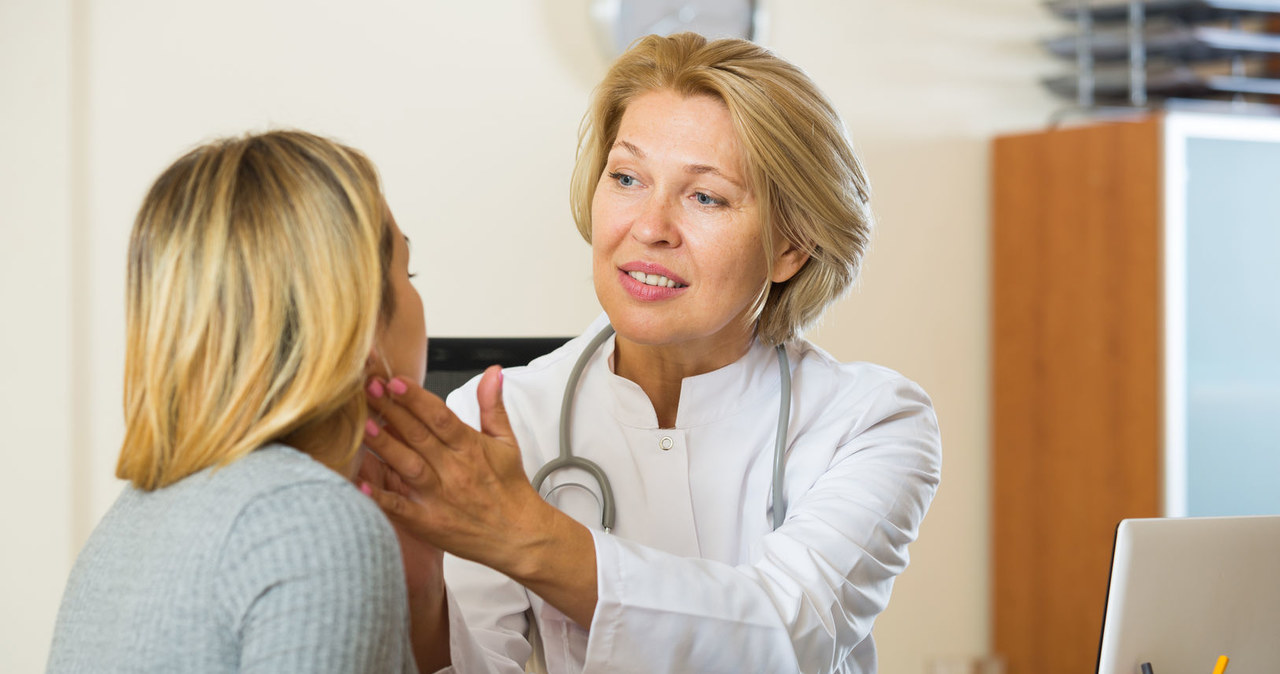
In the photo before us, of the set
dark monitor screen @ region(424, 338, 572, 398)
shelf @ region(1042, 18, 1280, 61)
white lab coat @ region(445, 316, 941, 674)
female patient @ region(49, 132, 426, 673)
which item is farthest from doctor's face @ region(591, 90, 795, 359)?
shelf @ region(1042, 18, 1280, 61)

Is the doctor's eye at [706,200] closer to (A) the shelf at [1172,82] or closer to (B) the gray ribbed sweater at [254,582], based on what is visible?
(B) the gray ribbed sweater at [254,582]

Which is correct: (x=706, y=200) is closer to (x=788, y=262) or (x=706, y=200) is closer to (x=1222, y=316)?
(x=788, y=262)

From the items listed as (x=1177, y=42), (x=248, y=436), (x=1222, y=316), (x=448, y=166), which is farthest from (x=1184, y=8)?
(x=248, y=436)

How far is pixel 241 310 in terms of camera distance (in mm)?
794

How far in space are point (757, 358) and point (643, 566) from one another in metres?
0.48

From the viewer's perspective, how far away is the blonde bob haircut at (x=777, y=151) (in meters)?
1.32

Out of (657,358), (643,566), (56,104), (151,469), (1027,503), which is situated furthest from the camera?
(1027,503)

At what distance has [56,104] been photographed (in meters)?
2.08

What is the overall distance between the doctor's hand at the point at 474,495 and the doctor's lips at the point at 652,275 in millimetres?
354

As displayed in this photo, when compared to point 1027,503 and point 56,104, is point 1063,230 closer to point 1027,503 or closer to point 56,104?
point 1027,503

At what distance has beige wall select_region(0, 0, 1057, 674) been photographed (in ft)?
6.85

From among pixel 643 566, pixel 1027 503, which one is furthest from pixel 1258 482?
pixel 643 566

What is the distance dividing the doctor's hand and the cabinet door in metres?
2.20

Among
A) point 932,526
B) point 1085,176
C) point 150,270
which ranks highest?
point 1085,176
